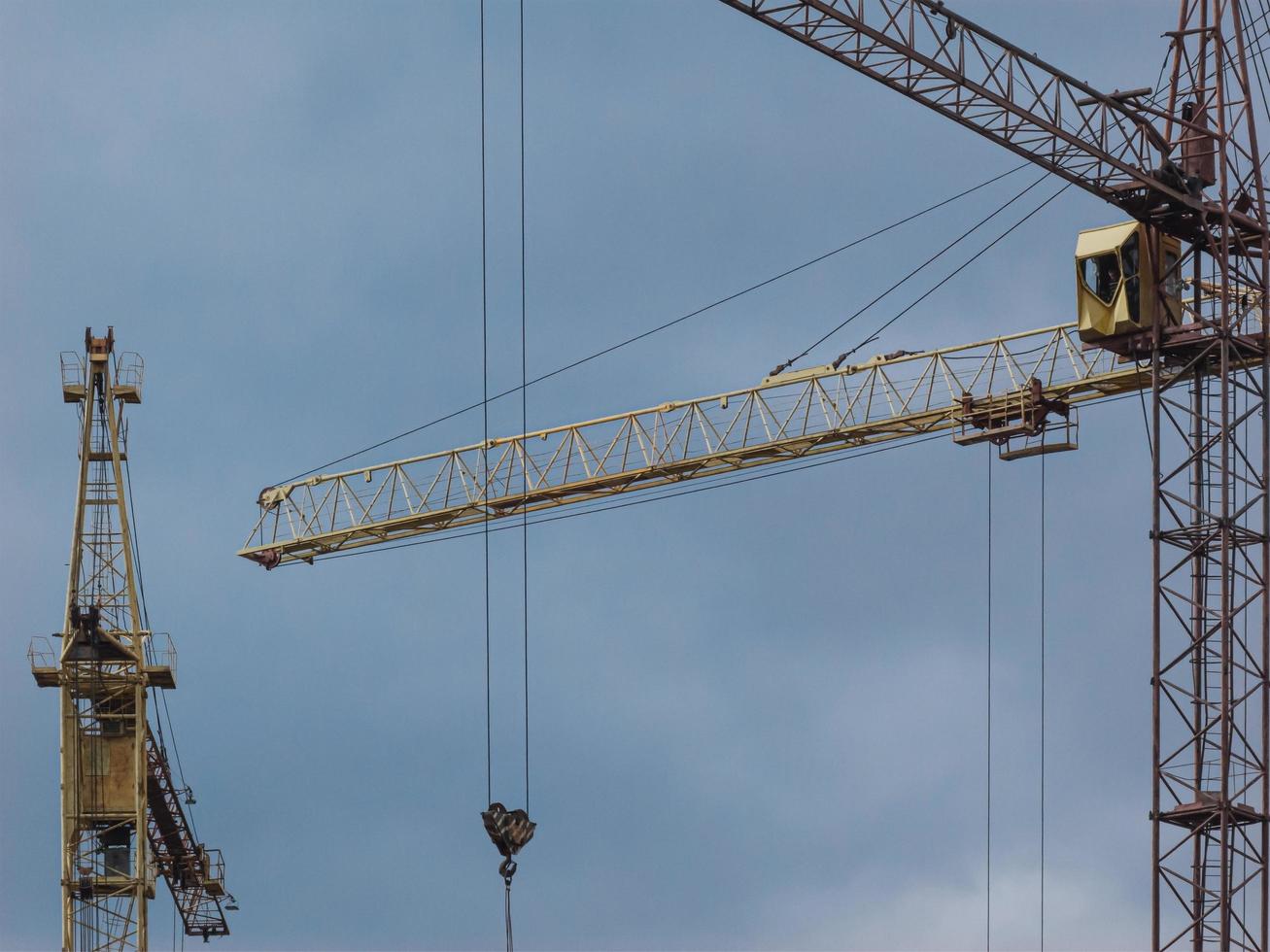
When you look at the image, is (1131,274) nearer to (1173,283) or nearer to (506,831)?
(1173,283)

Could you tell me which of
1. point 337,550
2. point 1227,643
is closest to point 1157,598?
point 1227,643

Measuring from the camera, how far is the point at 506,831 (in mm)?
74125

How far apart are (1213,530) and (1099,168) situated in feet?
30.6

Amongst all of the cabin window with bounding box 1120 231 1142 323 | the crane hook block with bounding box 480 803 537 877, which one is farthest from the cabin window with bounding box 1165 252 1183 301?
the crane hook block with bounding box 480 803 537 877

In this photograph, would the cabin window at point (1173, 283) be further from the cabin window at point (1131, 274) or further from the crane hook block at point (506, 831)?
the crane hook block at point (506, 831)

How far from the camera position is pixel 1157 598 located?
272 ft

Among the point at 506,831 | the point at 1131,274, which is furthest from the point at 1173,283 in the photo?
the point at 506,831

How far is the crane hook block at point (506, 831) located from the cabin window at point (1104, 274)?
21.5 metres

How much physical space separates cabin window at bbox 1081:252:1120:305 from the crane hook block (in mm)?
21534

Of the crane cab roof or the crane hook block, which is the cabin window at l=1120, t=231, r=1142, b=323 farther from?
the crane hook block

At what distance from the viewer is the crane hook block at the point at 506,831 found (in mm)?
73938

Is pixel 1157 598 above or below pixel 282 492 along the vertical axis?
below

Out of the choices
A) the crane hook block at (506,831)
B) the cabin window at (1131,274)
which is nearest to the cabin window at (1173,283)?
the cabin window at (1131,274)

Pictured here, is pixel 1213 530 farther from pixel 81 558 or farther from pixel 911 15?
pixel 81 558
